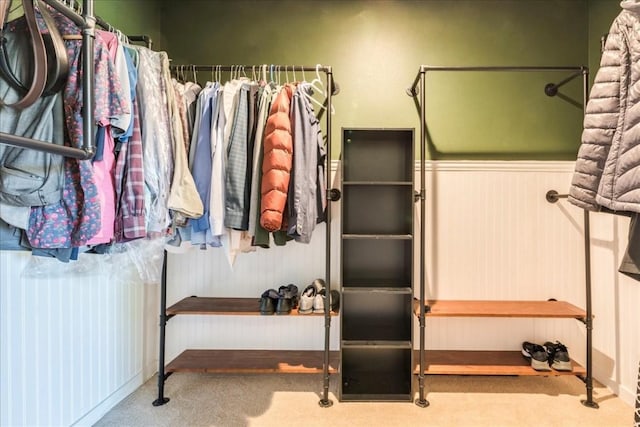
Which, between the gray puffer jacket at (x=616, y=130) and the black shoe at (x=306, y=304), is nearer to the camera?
the gray puffer jacket at (x=616, y=130)

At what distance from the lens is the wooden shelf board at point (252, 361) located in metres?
1.77

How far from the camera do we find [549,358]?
70.4 inches

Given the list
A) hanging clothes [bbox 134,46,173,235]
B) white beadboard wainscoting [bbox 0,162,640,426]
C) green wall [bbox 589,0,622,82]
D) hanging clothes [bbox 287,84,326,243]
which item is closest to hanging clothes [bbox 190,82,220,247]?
hanging clothes [bbox 134,46,173,235]

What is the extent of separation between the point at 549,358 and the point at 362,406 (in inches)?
43.9

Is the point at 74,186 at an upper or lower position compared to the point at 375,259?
upper

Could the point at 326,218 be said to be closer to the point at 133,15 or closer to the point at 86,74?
the point at 86,74

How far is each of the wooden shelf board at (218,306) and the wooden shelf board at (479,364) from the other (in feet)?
2.28

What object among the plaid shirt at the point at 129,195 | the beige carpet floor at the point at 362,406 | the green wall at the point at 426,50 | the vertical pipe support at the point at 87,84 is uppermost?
the green wall at the point at 426,50

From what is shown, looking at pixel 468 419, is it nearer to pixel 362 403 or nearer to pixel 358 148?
pixel 362 403

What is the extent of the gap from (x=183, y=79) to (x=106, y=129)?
1.06 meters

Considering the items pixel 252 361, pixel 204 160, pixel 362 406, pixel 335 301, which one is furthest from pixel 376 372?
pixel 204 160

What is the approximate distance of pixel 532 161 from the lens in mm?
2049

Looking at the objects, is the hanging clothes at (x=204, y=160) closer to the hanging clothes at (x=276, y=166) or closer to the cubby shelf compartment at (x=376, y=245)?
the hanging clothes at (x=276, y=166)

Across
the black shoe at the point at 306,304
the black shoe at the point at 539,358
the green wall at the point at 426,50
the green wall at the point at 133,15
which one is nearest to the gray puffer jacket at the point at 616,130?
the green wall at the point at 426,50
